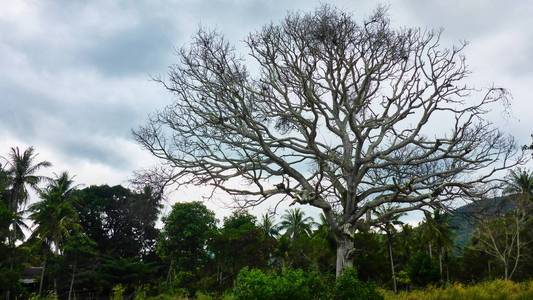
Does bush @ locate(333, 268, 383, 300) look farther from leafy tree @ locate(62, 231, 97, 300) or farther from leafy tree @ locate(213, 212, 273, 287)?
leafy tree @ locate(62, 231, 97, 300)

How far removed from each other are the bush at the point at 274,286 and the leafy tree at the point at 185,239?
33.1 meters

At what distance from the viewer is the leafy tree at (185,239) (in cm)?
4309

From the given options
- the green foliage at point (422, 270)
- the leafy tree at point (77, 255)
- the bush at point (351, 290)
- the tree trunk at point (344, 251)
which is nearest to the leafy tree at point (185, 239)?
the leafy tree at point (77, 255)

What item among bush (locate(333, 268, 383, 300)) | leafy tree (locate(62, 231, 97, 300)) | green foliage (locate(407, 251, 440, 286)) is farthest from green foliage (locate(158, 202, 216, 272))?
bush (locate(333, 268, 383, 300))

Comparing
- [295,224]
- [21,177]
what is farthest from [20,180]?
[295,224]

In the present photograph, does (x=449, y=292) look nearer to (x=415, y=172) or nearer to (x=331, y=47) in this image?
(x=415, y=172)

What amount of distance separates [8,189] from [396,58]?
35.3 meters

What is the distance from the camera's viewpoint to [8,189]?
3950 centimetres

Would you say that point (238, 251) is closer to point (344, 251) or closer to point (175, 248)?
point (175, 248)

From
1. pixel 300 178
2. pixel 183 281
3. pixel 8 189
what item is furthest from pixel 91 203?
pixel 300 178

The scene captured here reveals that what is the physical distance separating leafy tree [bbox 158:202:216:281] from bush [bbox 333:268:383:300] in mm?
33073

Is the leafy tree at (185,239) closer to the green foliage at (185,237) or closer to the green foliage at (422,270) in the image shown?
the green foliage at (185,237)

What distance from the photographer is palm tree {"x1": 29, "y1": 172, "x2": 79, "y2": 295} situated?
3753cm

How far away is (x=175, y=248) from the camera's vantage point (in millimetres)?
43969
